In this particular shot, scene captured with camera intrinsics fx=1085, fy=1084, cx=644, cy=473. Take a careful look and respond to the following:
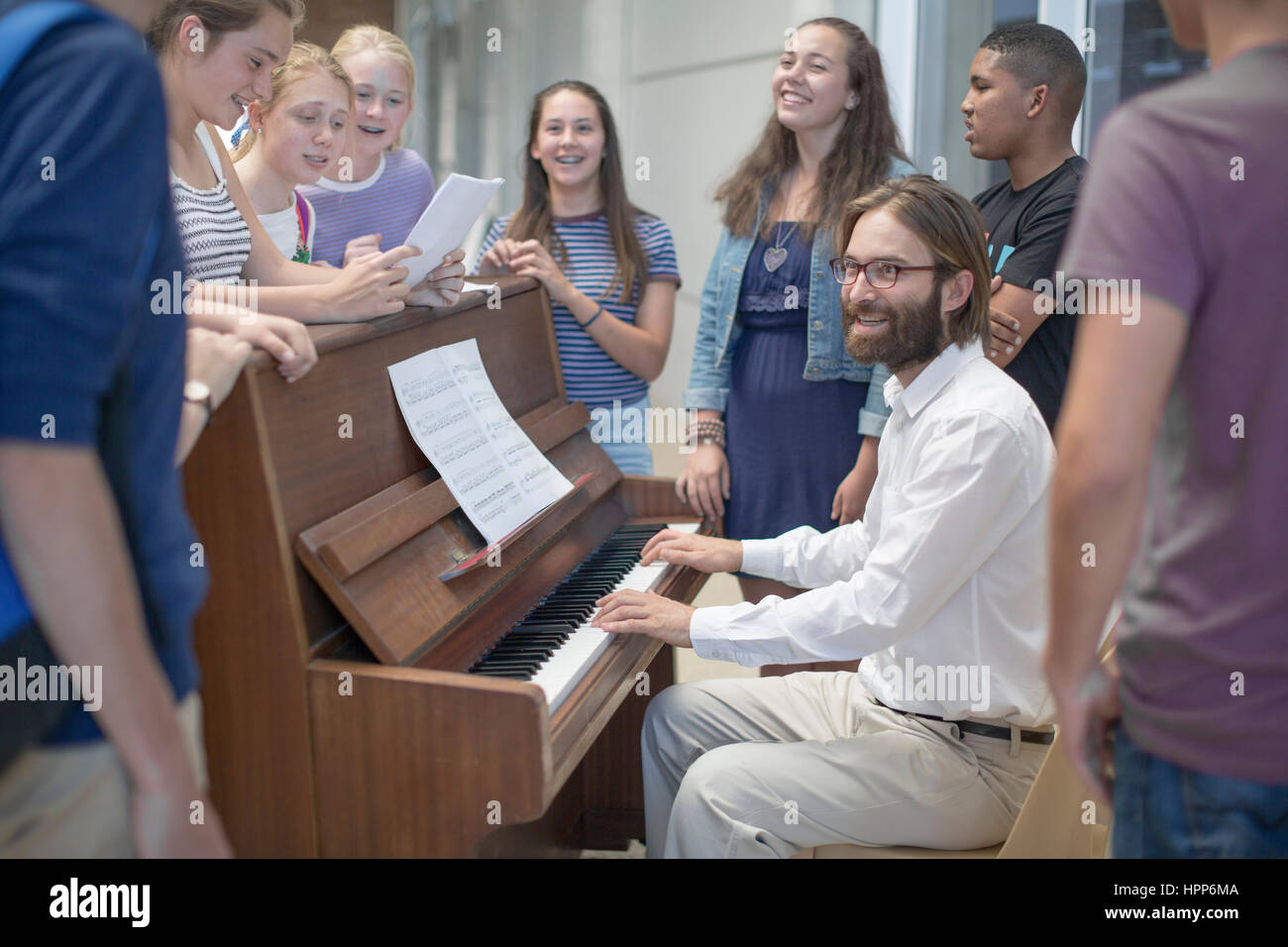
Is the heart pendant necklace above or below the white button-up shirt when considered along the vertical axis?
above

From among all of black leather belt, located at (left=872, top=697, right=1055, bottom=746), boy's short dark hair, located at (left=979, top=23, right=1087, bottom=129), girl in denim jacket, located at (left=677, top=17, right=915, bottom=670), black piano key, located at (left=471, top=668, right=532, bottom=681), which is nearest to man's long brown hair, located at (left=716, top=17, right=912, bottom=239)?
girl in denim jacket, located at (left=677, top=17, right=915, bottom=670)

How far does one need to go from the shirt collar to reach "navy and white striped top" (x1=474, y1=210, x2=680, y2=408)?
1.06m

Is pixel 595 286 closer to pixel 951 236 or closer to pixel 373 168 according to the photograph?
pixel 373 168

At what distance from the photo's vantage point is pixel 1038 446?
67.2 inches

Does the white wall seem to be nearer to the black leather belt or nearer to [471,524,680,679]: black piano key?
[471,524,680,679]: black piano key

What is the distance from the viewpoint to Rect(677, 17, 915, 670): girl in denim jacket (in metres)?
2.66

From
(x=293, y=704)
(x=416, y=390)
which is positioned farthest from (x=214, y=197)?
(x=293, y=704)

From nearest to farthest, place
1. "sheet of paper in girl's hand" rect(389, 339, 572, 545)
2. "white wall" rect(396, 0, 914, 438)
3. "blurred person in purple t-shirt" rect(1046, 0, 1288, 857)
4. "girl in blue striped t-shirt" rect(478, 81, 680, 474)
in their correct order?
"blurred person in purple t-shirt" rect(1046, 0, 1288, 857) → "sheet of paper in girl's hand" rect(389, 339, 572, 545) → "girl in blue striped t-shirt" rect(478, 81, 680, 474) → "white wall" rect(396, 0, 914, 438)

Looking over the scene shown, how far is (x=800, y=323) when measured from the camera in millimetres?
2719

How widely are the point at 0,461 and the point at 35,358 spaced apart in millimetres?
83

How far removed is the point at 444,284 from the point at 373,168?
122 cm

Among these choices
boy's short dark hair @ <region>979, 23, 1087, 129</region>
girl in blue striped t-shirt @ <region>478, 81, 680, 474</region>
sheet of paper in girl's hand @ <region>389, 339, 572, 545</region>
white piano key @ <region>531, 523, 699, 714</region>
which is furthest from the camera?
girl in blue striped t-shirt @ <region>478, 81, 680, 474</region>

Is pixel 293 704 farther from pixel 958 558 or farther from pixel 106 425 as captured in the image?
pixel 958 558

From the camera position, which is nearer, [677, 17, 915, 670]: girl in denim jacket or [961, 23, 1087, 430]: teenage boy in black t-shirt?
[961, 23, 1087, 430]: teenage boy in black t-shirt
